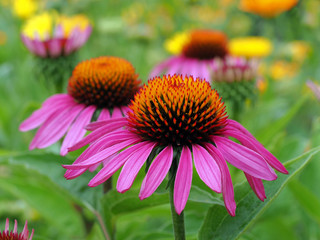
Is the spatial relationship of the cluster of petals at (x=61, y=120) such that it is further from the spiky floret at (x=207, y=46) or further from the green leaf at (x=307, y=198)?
the spiky floret at (x=207, y=46)

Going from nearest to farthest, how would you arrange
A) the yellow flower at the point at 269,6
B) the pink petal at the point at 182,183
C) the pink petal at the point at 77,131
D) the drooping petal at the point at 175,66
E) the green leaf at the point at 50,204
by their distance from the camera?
the pink petal at the point at 182,183 → the pink petal at the point at 77,131 → the green leaf at the point at 50,204 → the drooping petal at the point at 175,66 → the yellow flower at the point at 269,6

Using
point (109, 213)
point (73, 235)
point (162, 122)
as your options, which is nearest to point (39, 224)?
point (73, 235)

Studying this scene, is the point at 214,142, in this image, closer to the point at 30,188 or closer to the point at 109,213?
the point at 109,213

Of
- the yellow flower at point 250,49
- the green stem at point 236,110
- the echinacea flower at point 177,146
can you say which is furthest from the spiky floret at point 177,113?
the yellow flower at point 250,49

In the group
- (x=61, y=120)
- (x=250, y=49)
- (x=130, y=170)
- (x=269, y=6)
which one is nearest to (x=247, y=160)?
(x=130, y=170)

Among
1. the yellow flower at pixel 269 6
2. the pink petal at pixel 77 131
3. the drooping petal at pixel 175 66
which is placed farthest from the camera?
the yellow flower at pixel 269 6

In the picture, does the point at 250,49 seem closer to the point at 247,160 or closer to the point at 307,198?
the point at 307,198

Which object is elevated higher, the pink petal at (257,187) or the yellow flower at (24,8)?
the yellow flower at (24,8)

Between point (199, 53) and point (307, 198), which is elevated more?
point (199, 53)
